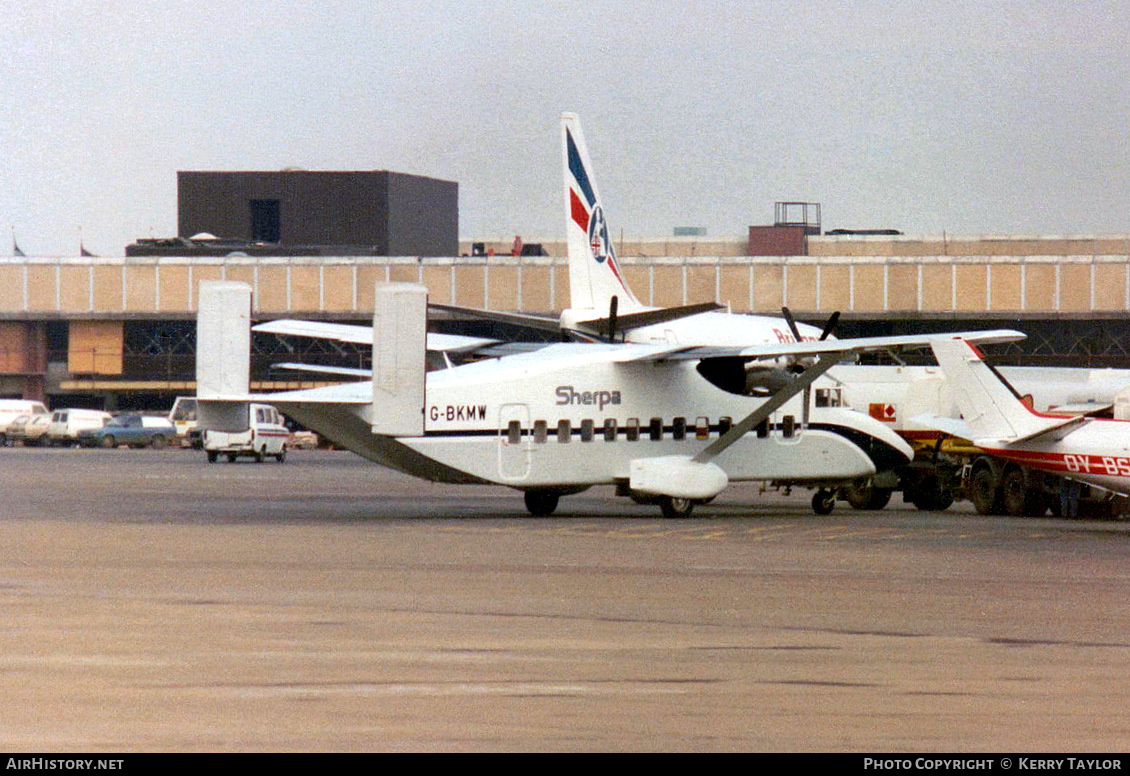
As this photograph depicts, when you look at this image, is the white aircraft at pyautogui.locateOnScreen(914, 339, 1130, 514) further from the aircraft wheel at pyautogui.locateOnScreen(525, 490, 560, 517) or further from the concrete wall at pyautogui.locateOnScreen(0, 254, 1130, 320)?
the concrete wall at pyautogui.locateOnScreen(0, 254, 1130, 320)

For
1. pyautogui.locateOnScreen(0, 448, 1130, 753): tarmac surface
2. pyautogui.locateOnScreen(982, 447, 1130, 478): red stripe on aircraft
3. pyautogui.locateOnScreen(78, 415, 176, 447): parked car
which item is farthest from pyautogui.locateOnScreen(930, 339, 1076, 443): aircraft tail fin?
pyautogui.locateOnScreen(78, 415, 176, 447): parked car

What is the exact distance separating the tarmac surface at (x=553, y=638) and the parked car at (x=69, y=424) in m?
56.4

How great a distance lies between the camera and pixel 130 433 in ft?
270

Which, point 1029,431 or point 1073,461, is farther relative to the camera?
point 1029,431

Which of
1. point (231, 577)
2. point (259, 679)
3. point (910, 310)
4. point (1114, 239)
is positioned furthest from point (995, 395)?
point (1114, 239)

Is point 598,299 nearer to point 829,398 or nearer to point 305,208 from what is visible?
point 829,398

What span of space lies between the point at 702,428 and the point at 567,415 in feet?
10.3

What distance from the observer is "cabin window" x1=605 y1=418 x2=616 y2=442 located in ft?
104

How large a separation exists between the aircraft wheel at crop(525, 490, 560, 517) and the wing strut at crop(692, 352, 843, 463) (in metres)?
3.00

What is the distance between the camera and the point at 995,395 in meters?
32.0

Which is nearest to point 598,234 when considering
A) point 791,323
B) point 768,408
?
point 791,323

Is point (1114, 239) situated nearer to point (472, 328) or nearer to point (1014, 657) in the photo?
point (472, 328)

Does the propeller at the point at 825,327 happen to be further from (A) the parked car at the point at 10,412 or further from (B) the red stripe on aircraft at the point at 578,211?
(A) the parked car at the point at 10,412

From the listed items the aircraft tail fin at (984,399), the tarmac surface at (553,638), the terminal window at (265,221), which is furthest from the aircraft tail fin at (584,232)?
the terminal window at (265,221)
